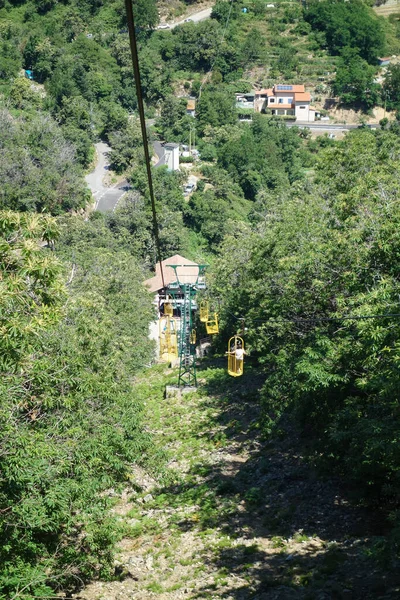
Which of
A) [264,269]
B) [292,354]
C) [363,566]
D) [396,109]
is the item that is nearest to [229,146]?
[396,109]

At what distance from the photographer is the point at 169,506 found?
14.1 metres

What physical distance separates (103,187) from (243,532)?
49.0 metres

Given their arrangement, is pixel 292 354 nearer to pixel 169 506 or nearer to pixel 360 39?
pixel 169 506

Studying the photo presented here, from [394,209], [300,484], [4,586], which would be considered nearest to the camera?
[4,586]

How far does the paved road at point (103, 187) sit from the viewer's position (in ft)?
180

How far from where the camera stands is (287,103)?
80250 millimetres

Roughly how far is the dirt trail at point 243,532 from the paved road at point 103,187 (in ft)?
125

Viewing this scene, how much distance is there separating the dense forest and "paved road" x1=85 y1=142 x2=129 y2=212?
1.27 metres

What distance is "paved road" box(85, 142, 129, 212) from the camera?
2157 inches

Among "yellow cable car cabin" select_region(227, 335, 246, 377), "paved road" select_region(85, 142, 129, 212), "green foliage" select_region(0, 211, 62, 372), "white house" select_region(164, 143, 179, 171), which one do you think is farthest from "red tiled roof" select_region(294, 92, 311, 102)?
"green foliage" select_region(0, 211, 62, 372)

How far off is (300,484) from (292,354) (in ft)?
8.32

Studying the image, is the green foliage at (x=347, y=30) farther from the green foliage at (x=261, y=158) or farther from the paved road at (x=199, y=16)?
the green foliage at (x=261, y=158)

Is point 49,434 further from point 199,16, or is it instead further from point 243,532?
point 199,16

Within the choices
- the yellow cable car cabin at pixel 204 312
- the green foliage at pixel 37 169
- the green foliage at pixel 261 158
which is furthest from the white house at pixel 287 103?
the yellow cable car cabin at pixel 204 312
